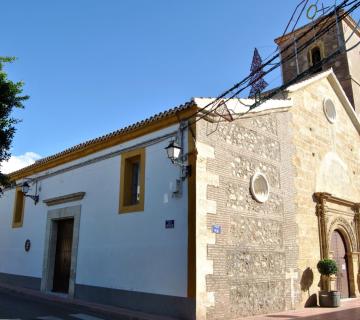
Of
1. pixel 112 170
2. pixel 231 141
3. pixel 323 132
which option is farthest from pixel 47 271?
pixel 323 132

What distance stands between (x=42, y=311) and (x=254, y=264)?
5.11 metres

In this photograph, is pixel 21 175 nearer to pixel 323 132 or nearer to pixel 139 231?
pixel 139 231

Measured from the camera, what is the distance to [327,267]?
10.9 m

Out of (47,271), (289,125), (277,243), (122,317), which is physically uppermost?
(289,125)

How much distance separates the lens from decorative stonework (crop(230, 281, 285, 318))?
340 inches

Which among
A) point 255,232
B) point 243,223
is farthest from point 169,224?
point 255,232

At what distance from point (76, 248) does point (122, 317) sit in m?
3.50

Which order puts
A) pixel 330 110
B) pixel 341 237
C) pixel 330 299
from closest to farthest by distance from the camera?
pixel 330 299
pixel 341 237
pixel 330 110

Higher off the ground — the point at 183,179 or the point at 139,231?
the point at 183,179

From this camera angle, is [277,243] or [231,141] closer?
[231,141]

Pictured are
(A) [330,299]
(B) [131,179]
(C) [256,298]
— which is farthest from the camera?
(A) [330,299]

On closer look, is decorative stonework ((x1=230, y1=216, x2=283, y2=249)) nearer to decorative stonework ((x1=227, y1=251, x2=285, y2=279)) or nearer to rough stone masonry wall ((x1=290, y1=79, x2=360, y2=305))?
decorative stonework ((x1=227, y1=251, x2=285, y2=279))

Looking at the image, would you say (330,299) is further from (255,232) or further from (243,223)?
(243,223)

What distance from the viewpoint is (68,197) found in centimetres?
1220
